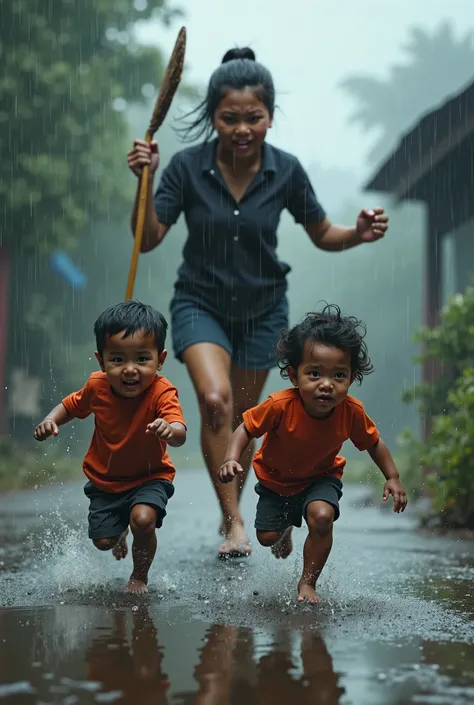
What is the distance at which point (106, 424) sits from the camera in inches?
156

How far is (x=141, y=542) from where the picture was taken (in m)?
3.86

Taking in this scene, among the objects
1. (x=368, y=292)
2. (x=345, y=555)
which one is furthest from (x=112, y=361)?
(x=368, y=292)

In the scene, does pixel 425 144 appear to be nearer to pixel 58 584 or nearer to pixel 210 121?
pixel 210 121

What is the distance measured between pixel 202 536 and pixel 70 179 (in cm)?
1179

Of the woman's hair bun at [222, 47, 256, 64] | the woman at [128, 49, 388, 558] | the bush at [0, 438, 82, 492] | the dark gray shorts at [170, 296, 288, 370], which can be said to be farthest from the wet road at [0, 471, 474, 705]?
the bush at [0, 438, 82, 492]

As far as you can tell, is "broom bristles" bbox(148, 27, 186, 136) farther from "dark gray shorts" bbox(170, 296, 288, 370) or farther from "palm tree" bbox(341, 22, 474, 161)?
"palm tree" bbox(341, 22, 474, 161)

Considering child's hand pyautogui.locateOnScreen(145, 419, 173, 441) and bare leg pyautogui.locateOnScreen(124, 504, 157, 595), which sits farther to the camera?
bare leg pyautogui.locateOnScreen(124, 504, 157, 595)

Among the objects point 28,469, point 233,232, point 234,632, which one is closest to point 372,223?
point 233,232

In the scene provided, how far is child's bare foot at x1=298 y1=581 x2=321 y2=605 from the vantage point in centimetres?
357

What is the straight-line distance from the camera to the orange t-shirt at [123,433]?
155 inches

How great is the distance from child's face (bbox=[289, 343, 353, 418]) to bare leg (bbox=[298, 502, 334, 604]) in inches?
14.0

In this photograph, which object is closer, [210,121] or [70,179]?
[210,121]

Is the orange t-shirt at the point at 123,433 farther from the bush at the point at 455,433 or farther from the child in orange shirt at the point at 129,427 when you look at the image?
the bush at the point at 455,433

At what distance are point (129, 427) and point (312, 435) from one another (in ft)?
2.21
